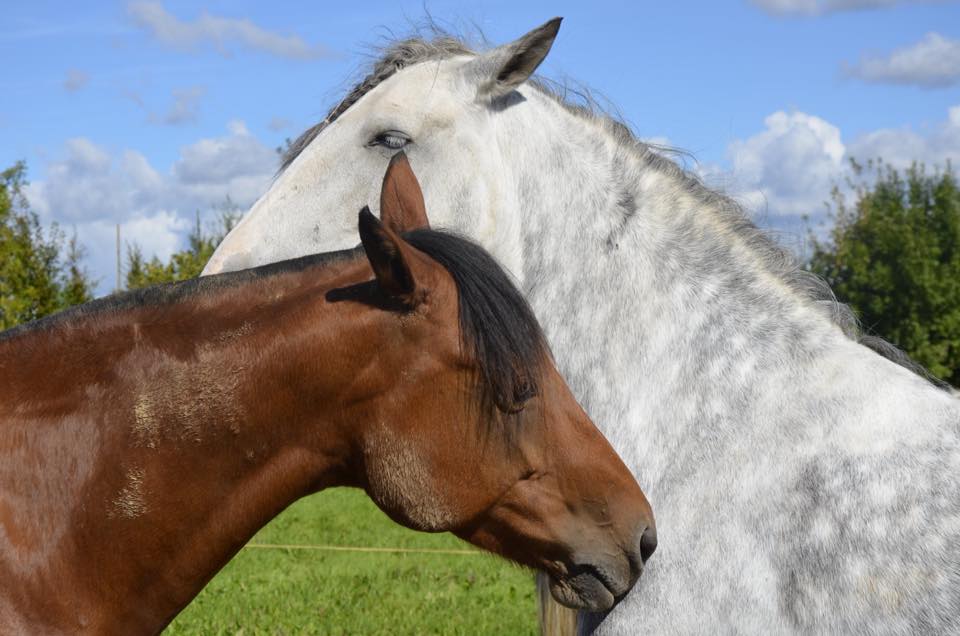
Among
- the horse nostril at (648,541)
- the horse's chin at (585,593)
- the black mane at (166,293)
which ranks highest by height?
the black mane at (166,293)

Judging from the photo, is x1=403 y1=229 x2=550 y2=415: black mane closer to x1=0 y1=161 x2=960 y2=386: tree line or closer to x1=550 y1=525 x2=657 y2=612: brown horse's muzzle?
x1=550 y1=525 x2=657 y2=612: brown horse's muzzle

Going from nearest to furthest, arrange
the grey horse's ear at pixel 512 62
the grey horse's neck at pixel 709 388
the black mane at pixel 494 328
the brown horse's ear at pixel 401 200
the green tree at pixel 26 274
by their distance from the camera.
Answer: the black mane at pixel 494 328 → the grey horse's neck at pixel 709 388 → the brown horse's ear at pixel 401 200 → the grey horse's ear at pixel 512 62 → the green tree at pixel 26 274

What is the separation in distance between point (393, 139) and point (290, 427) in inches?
44.8

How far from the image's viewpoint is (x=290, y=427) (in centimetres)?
265

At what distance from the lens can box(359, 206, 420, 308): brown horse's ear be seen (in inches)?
98.9

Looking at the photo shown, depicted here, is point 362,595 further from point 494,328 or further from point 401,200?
point 494,328

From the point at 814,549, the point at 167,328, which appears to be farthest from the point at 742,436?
the point at 167,328

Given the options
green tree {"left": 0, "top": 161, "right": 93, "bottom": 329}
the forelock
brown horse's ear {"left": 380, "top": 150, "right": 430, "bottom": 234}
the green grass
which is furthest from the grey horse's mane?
green tree {"left": 0, "top": 161, "right": 93, "bottom": 329}

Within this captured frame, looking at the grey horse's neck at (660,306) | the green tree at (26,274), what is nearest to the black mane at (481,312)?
the grey horse's neck at (660,306)

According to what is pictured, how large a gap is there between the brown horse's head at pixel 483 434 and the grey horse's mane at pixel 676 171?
89 cm

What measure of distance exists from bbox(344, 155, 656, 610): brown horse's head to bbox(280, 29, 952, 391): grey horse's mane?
2.93 feet

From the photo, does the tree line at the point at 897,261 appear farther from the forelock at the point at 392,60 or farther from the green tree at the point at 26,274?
the forelock at the point at 392,60

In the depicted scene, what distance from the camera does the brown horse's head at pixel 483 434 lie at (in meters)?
2.63

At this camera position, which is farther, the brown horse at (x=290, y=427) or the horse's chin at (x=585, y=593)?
the horse's chin at (x=585, y=593)
